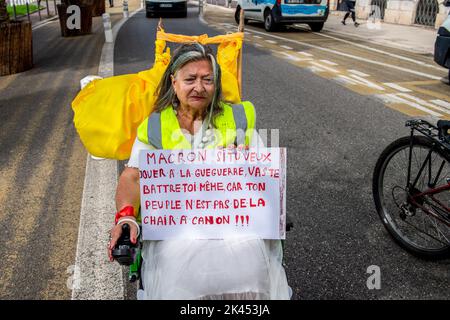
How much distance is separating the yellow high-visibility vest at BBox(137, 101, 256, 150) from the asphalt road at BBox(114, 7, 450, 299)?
3.64ft

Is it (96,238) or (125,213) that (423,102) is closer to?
(96,238)

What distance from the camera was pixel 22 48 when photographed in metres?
9.54

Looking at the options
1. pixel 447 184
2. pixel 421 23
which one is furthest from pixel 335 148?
pixel 421 23

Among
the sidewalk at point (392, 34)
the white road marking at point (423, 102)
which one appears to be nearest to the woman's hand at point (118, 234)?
the white road marking at point (423, 102)

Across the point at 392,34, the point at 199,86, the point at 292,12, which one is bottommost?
the point at 392,34

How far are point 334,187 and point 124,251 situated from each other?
283cm

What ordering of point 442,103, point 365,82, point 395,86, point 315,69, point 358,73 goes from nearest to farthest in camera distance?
point 442,103
point 395,86
point 365,82
point 358,73
point 315,69

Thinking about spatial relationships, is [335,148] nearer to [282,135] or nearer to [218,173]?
[282,135]

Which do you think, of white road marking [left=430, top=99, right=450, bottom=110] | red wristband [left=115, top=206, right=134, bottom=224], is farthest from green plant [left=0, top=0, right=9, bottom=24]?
red wristband [left=115, top=206, right=134, bottom=224]

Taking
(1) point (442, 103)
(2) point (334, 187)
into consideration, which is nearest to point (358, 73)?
(1) point (442, 103)

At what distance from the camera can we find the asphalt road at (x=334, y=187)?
9.45 feet

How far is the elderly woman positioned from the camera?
5.84ft

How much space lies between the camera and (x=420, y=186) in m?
3.13

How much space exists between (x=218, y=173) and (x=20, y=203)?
103 inches
